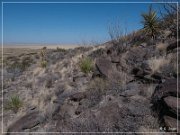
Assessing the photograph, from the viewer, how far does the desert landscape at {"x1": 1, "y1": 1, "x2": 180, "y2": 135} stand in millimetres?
7219

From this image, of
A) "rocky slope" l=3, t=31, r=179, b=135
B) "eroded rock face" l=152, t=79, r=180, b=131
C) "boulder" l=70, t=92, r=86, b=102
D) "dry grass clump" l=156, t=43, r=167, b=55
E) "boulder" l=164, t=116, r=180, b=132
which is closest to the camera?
"boulder" l=164, t=116, r=180, b=132

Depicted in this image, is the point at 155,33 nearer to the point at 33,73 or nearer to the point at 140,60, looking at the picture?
the point at 140,60

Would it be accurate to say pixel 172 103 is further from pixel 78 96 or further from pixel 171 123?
pixel 78 96

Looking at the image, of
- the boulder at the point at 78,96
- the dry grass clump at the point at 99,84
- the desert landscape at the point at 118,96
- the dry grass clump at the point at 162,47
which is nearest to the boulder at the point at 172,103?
the desert landscape at the point at 118,96

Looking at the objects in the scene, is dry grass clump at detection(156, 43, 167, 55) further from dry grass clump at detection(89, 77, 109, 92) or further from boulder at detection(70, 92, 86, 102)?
boulder at detection(70, 92, 86, 102)

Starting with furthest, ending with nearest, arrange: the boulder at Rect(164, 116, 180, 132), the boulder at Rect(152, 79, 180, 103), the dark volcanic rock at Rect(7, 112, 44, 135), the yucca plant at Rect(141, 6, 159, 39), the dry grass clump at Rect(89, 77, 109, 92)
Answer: the yucca plant at Rect(141, 6, 159, 39)
the dry grass clump at Rect(89, 77, 109, 92)
the dark volcanic rock at Rect(7, 112, 44, 135)
the boulder at Rect(152, 79, 180, 103)
the boulder at Rect(164, 116, 180, 132)

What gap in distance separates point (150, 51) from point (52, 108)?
13.6ft

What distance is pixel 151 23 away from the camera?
13.1 m

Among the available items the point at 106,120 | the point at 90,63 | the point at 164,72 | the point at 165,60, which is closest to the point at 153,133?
the point at 106,120

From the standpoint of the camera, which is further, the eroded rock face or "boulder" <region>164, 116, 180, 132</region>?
the eroded rock face

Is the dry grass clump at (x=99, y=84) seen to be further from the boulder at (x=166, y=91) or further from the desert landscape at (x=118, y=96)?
the boulder at (x=166, y=91)

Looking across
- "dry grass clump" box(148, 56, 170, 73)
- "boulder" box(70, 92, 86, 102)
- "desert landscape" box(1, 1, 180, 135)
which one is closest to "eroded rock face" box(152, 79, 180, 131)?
"desert landscape" box(1, 1, 180, 135)

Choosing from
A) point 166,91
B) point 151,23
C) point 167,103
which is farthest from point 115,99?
point 151,23

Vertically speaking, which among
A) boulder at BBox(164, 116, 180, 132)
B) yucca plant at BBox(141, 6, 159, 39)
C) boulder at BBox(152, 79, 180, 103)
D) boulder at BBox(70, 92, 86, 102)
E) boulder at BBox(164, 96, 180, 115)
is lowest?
boulder at BBox(164, 116, 180, 132)
